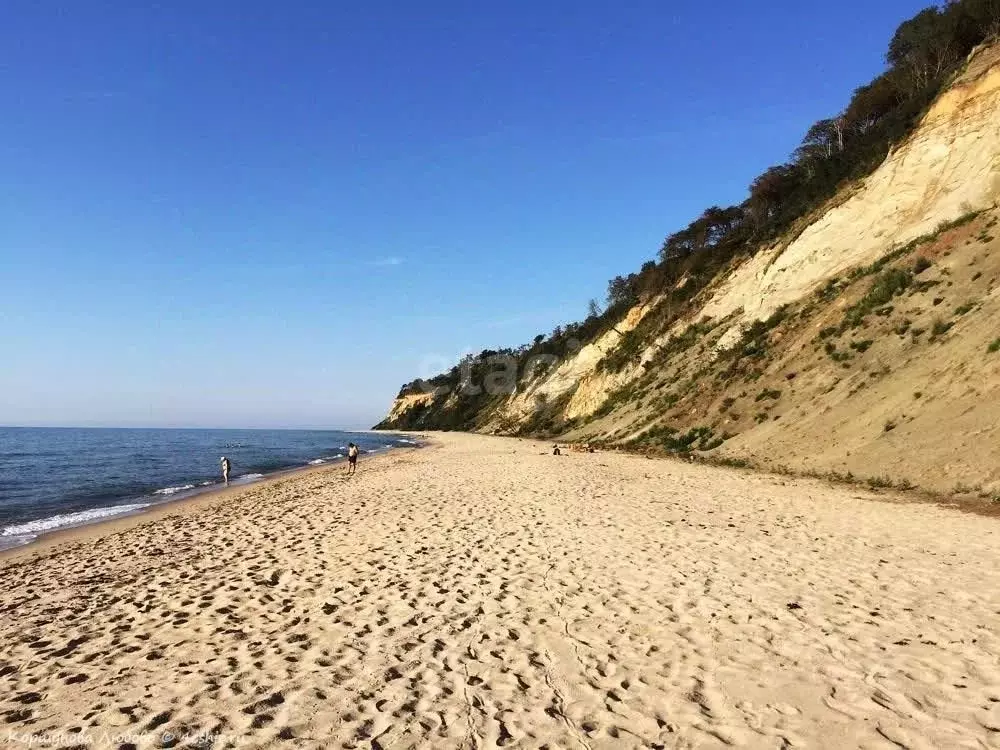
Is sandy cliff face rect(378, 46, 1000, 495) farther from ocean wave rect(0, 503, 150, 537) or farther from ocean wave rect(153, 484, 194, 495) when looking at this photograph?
ocean wave rect(153, 484, 194, 495)

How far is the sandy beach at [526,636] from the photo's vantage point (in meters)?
4.29

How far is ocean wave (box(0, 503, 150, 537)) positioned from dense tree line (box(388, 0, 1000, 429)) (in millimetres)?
41722

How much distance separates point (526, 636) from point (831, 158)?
50652mm

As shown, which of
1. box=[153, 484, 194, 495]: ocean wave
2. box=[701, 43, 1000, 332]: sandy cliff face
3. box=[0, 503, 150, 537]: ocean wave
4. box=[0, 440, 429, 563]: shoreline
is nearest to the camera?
box=[0, 440, 429, 563]: shoreline

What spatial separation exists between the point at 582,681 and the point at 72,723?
407cm

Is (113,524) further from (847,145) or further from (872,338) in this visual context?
(847,145)

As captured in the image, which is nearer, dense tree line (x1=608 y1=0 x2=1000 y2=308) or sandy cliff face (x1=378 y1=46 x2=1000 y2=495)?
sandy cliff face (x1=378 y1=46 x2=1000 y2=495)

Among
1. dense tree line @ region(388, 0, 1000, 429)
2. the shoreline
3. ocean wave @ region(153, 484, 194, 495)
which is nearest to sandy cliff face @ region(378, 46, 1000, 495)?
dense tree line @ region(388, 0, 1000, 429)

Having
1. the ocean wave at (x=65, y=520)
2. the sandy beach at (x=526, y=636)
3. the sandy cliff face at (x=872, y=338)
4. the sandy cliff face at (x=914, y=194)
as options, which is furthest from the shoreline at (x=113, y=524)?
the sandy cliff face at (x=914, y=194)

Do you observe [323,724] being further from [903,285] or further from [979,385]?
[903,285]

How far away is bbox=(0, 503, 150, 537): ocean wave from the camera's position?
17.0 meters

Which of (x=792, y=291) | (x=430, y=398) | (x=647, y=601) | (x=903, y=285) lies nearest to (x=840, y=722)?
(x=647, y=601)

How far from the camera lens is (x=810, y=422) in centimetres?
2105

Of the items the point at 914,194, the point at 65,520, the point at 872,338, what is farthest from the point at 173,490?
the point at 914,194
